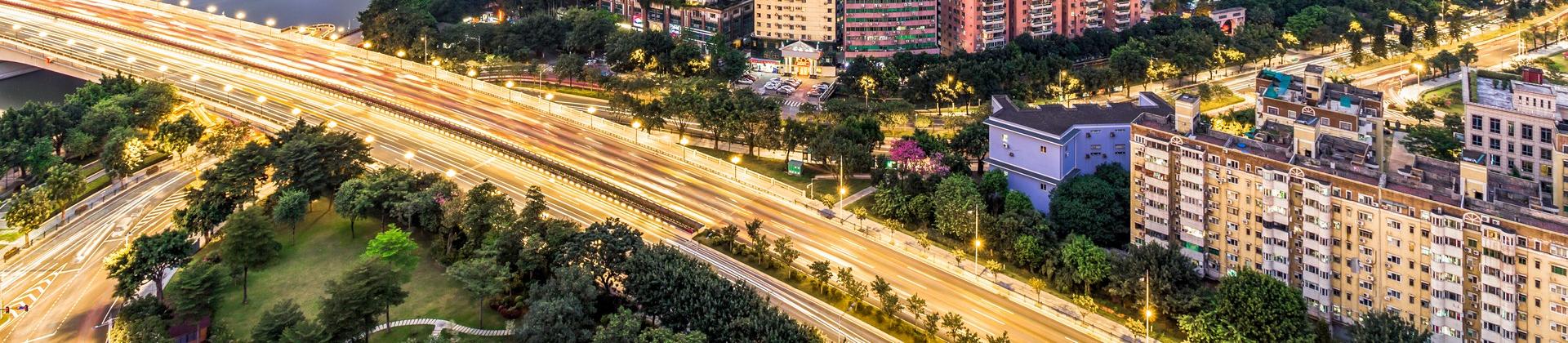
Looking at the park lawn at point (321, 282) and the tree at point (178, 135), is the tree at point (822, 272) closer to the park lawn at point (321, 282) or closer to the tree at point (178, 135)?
the park lawn at point (321, 282)

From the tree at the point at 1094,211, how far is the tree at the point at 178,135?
79.8m

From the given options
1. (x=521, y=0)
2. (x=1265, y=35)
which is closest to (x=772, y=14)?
(x=521, y=0)

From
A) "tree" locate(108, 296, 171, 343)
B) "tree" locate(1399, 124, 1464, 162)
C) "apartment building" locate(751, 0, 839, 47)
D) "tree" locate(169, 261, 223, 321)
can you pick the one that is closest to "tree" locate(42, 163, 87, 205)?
"tree" locate(108, 296, 171, 343)

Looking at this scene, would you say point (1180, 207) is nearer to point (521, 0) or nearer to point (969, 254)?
point (969, 254)

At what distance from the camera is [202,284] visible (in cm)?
7194

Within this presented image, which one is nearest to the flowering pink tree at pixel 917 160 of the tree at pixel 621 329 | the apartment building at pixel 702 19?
the tree at pixel 621 329

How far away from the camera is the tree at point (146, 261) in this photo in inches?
2913

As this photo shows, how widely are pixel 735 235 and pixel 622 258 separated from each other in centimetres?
1156

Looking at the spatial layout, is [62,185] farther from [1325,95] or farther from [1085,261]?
[1325,95]

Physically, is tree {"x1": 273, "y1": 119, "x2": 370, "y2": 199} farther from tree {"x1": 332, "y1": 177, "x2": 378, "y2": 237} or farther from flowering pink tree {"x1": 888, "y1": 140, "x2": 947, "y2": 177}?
flowering pink tree {"x1": 888, "y1": 140, "x2": 947, "y2": 177}

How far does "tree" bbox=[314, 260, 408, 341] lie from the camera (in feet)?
216

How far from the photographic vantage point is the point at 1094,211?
79.9 meters

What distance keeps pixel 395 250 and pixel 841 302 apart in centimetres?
3122

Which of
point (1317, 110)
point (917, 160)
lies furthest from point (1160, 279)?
point (917, 160)
